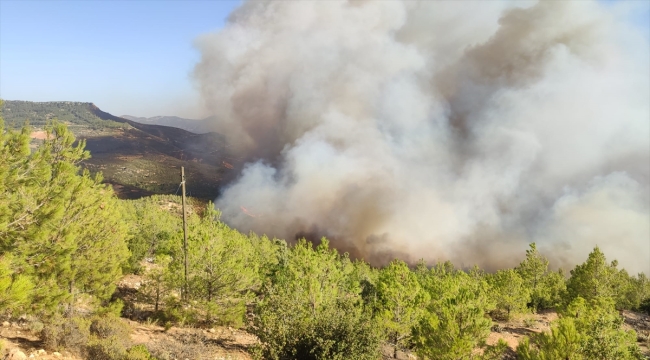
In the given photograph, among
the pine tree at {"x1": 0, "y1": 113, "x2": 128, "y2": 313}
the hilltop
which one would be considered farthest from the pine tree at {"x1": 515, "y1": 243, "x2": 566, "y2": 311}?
the hilltop

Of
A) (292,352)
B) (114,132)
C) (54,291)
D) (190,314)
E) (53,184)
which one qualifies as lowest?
(190,314)

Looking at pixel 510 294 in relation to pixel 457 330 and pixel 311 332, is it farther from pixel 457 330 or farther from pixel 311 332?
pixel 311 332

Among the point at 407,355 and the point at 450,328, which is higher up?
the point at 450,328

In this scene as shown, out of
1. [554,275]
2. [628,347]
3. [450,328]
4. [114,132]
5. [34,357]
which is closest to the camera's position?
[34,357]

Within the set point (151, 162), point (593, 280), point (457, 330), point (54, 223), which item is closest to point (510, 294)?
point (593, 280)

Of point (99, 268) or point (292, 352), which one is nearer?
point (292, 352)

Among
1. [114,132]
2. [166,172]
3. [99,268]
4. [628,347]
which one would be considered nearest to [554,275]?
[628,347]

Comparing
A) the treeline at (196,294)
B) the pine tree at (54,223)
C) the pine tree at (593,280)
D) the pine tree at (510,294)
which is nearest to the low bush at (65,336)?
the treeline at (196,294)

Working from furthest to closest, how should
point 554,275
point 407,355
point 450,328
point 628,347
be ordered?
1. point 554,275
2. point 407,355
3. point 450,328
4. point 628,347

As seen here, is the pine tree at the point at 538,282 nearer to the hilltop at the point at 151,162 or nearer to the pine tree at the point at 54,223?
the pine tree at the point at 54,223

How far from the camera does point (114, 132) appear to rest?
197500 millimetres

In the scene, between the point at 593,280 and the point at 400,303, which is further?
the point at 593,280

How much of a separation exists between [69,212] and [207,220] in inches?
333

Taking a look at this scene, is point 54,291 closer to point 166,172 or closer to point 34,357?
point 34,357
